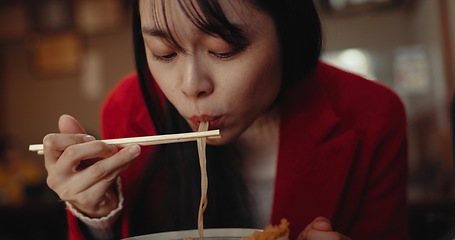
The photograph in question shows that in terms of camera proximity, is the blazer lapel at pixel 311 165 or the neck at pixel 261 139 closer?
the blazer lapel at pixel 311 165

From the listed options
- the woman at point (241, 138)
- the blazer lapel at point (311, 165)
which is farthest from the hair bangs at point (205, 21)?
the blazer lapel at point (311, 165)

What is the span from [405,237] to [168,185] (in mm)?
742

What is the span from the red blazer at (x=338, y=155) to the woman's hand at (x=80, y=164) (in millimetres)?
253

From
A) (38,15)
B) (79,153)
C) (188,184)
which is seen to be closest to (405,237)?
(188,184)

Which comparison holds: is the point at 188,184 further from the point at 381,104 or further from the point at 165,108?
the point at 381,104

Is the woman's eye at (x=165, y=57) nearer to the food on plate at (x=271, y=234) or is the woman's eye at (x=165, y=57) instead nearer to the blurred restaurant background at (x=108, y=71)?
the food on plate at (x=271, y=234)

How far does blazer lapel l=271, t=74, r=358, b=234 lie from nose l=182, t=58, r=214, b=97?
460 millimetres

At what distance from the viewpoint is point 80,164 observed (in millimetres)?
1078

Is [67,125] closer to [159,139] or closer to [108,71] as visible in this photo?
[159,139]

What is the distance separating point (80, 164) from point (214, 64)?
15.3 inches

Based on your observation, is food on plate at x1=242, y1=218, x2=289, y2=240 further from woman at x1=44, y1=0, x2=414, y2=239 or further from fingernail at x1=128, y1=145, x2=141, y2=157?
fingernail at x1=128, y1=145, x2=141, y2=157

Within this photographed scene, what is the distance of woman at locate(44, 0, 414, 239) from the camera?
3.31 feet

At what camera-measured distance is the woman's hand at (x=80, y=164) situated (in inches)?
37.7

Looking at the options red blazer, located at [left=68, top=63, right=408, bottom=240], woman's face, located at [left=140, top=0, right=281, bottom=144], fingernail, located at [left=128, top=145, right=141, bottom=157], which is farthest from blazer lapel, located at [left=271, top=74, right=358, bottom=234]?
fingernail, located at [left=128, top=145, right=141, bottom=157]
